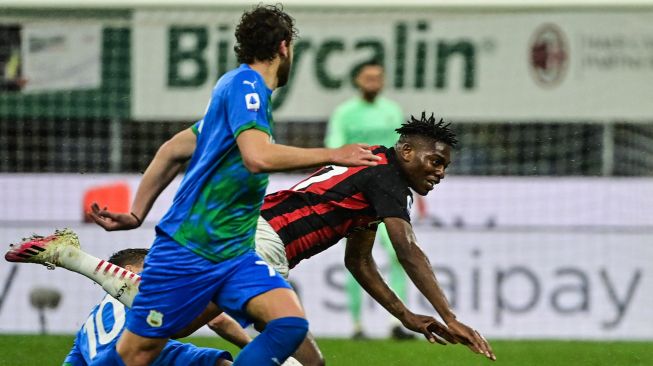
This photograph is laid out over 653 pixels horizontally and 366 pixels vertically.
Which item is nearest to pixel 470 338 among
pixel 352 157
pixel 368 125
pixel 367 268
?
pixel 367 268

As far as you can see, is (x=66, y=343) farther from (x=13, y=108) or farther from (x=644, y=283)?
(x=644, y=283)

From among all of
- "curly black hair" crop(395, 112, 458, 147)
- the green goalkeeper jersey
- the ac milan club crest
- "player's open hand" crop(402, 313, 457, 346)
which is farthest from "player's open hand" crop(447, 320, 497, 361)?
the ac milan club crest

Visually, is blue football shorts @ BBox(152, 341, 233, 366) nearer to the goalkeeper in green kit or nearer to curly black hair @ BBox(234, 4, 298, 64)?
curly black hair @ BBox(234, 4, 298, 64)

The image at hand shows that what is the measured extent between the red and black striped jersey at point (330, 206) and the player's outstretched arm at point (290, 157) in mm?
1293

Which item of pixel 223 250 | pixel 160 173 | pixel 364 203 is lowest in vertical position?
pixel 223 250

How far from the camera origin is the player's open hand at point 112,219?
619 centimetres

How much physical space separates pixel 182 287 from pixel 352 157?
0.96m

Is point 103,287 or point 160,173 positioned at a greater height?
point 160,173

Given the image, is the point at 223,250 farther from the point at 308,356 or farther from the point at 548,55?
the point at 548,55

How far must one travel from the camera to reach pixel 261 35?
5809 mm

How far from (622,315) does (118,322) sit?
7.23 meters

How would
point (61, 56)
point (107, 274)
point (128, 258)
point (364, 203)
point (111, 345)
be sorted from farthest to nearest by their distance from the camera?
point (61, 56) < point (128, 258) < point (364, 203) < point (107, 274) < point (111, 345)

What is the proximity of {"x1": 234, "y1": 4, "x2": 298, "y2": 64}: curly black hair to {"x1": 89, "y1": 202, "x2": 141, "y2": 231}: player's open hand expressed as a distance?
0.99 m

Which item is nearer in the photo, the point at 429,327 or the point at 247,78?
the point at 247,78
